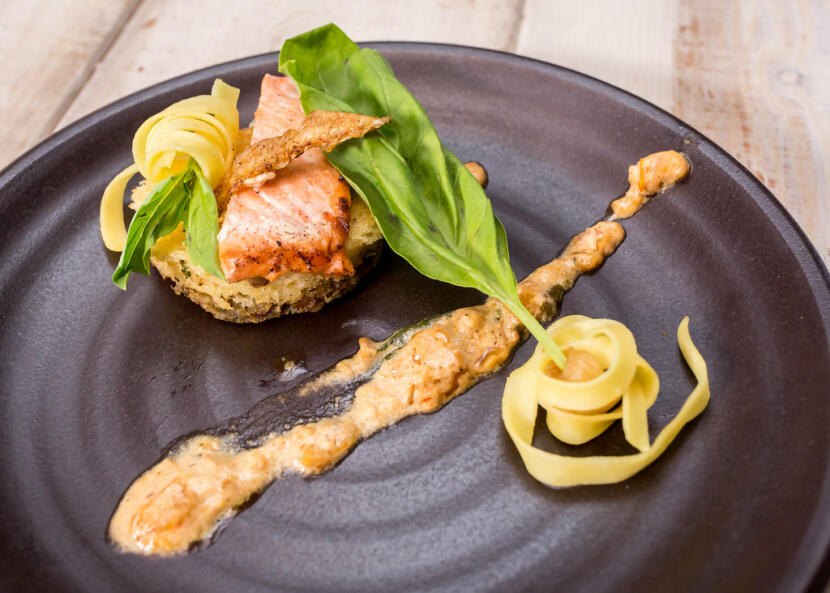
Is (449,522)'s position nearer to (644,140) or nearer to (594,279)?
(594,279)

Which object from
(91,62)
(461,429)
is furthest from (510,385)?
(91,62)

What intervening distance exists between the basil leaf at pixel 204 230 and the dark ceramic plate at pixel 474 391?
15.4 inches

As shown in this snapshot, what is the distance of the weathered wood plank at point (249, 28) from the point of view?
4.37 meters

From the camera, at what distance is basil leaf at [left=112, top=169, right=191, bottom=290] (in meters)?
2.50

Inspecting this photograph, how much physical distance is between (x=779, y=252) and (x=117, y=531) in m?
2.24

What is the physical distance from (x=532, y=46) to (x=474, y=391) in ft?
8.30

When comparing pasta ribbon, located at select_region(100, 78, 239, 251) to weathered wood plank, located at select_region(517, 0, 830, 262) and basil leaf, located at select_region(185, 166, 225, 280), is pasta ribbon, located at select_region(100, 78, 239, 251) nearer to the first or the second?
basil leaf, located at select_region(185, 166, 225, 280)

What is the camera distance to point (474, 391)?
8.33 feet

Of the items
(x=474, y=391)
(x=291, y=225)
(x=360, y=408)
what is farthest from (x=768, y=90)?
(x=360, y=408)

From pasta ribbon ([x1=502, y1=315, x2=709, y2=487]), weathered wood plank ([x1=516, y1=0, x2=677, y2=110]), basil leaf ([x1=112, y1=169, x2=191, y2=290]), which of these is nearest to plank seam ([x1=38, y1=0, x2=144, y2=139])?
basil leaf ([x1=112, y1=169, x2=191, y2=290])

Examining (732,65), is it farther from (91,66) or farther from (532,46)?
(91,66)

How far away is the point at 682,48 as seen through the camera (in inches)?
169

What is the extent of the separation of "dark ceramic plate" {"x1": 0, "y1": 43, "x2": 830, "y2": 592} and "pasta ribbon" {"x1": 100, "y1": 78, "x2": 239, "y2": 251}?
1.62 feet

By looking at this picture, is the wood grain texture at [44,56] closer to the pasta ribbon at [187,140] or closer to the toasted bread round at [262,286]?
the pasta ribbon at [187,140]
